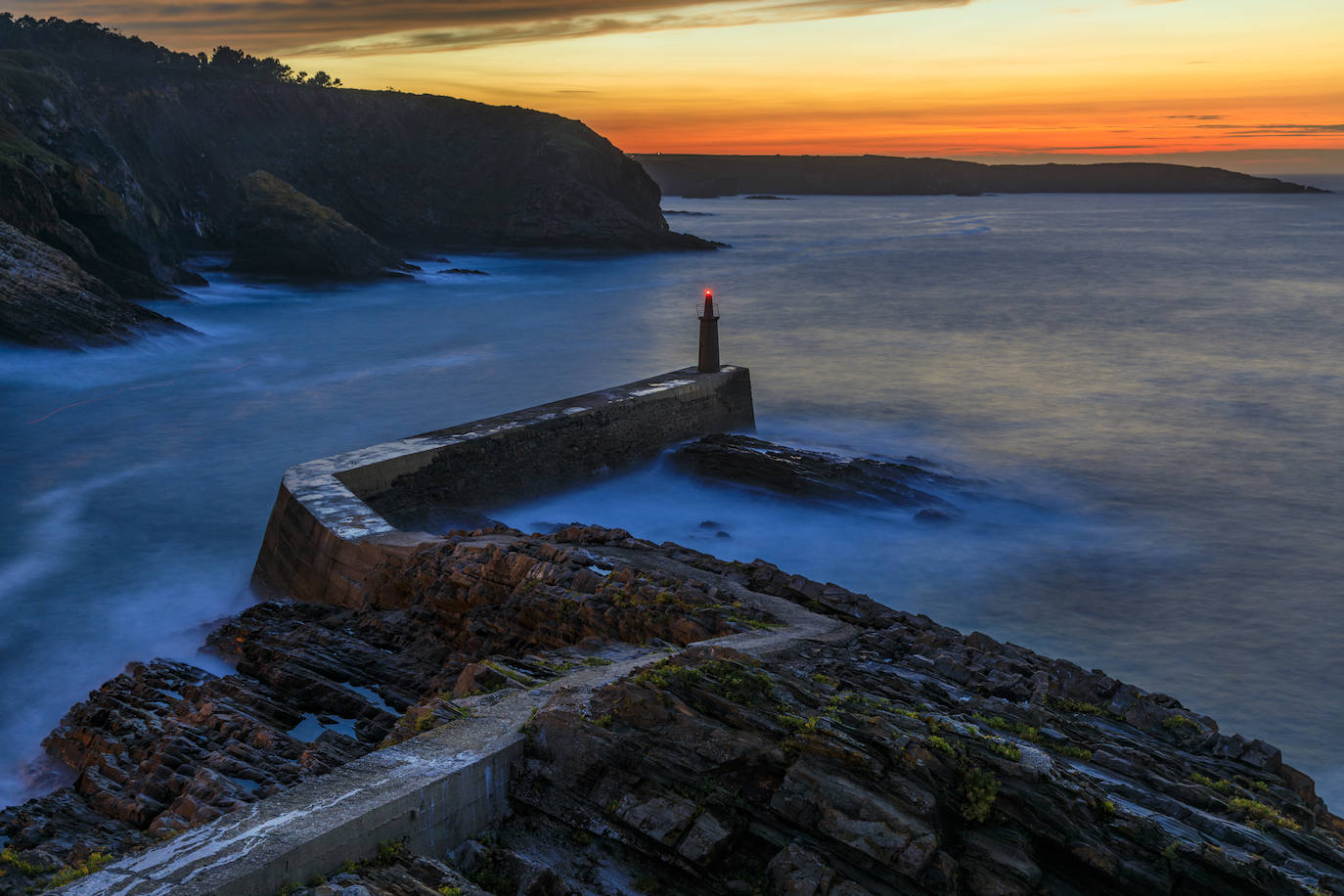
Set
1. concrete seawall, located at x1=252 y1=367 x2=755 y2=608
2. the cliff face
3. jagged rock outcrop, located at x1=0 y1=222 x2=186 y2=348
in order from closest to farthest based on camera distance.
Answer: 1. concrete seawall, located at x1=252 y1=367 x2=755 y2=608
2. jagged rock outcrop, located at x1=0 y1=222 x2=186 y2=348
3. the cliff face

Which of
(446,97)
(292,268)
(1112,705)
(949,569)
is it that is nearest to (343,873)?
(1112,705)

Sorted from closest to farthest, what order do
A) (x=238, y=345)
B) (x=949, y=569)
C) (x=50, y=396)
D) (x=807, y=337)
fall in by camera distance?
1. (x=949, y=569)
2. (x=50, y=396)
3. (x=238, y=345)
4. (x=807, y=337)

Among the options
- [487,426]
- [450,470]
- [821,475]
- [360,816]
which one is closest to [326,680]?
[360,816]

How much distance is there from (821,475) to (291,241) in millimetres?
35764

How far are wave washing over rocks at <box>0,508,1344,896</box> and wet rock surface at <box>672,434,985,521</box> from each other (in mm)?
7213

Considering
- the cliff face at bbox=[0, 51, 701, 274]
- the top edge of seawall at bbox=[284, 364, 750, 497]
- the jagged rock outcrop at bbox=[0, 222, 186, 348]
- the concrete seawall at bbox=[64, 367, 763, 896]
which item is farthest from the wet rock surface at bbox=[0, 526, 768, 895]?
the cliff face at bbox=[0, 51, 701, 274]

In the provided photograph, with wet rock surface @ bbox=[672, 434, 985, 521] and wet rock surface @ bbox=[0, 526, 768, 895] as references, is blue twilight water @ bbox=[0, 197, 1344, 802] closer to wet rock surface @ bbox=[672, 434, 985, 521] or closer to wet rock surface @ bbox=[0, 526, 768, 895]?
wet rock surface @ bbox=[672, 434, 985, 521]

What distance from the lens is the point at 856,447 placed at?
20984 millimetres

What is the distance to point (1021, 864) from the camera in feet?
17.9

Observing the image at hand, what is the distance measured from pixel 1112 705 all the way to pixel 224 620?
28.5ft

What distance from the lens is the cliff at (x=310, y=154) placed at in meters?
41.6

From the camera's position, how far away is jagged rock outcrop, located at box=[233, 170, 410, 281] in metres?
45.6

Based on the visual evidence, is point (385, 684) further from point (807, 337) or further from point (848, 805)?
point (807, 337)

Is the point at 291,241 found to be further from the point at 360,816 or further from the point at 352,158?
the point at 360,816
